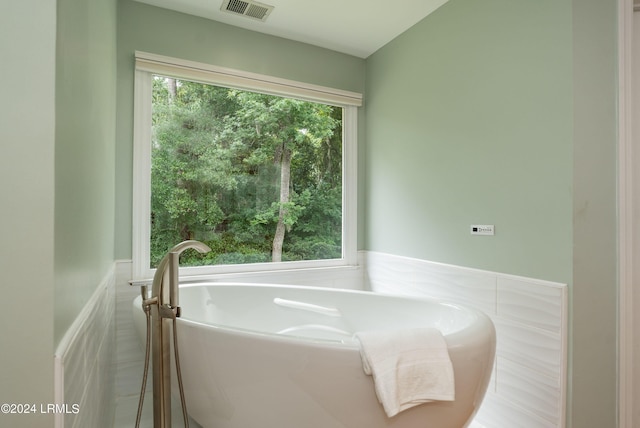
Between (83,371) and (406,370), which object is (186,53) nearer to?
(83,371)

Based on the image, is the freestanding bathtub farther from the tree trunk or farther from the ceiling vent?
the ceiling vent

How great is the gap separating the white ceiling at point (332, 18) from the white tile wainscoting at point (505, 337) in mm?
1605

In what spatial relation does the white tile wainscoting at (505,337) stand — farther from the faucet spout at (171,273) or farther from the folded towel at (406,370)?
the faucet spout at (171,273)

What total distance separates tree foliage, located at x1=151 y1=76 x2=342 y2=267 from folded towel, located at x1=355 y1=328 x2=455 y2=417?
1.52 meters

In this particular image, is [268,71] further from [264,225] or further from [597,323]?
[597,323]

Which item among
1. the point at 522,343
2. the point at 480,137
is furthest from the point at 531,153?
the point at 522,343

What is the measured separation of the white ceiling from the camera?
6.97ft

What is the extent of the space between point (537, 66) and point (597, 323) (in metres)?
1.20

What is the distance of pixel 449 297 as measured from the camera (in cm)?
205

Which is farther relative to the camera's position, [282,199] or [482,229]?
[282,199]

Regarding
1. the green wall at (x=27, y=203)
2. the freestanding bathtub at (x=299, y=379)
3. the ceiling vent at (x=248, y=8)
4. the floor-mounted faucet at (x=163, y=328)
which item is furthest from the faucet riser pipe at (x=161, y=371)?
the ceiling vent at (x=248, y=8)

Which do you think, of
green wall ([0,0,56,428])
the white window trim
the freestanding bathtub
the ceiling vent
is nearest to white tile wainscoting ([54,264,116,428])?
green wall ([0,0,56,428])

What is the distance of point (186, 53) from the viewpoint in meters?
2.23

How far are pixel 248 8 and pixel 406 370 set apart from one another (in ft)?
7.16
